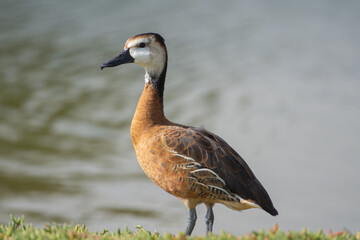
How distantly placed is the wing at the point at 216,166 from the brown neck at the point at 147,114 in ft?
0.89

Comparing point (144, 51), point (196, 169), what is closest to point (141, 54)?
point (144, 51)

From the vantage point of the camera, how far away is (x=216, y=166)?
228 inches

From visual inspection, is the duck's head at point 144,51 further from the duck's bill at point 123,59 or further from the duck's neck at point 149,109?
the duck's neck at point 149,109

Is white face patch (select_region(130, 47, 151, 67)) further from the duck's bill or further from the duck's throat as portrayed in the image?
the duck's throat

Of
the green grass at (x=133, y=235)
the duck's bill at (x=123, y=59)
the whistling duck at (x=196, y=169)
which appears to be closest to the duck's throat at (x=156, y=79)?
the duck's bill at (x=123, y=59)

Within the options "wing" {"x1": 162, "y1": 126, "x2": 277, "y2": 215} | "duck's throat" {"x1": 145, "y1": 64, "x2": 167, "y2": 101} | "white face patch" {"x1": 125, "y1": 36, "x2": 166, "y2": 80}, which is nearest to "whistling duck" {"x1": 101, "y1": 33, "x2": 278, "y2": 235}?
"wing" {"x1": 162, "y1": 126, "x2": 277, "y2": 215}

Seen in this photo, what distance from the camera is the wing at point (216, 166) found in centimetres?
572

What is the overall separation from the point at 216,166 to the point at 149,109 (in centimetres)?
93

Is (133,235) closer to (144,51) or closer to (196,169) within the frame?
(196,169)

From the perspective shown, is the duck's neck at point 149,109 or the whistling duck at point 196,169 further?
the duck's neck at point 149,109

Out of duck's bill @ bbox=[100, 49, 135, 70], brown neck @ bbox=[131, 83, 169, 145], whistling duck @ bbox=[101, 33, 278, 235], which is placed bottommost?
whistling duck @ bbox=[101, 33, 278, 235]

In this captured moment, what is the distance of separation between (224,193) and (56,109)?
24.7ft

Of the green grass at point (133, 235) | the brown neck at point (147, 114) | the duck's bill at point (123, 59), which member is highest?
the duck's bill at point (123, 59)

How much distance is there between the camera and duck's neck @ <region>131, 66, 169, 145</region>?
20.2ft
